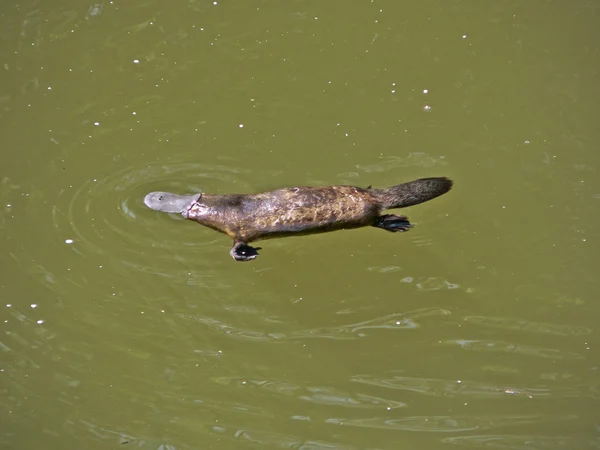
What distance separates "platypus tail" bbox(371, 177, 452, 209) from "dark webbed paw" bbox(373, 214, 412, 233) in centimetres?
7

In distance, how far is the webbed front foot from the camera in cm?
393

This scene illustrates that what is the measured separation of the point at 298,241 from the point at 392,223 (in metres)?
0.61

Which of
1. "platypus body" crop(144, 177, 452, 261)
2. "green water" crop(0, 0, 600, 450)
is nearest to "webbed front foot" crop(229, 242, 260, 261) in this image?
"platypus body" crop(144, 177, 452, 261)

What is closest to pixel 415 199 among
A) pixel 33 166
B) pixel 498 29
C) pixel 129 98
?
pixel 498 29

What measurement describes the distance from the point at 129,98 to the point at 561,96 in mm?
3084

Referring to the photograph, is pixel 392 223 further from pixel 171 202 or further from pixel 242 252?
pixel 171 202

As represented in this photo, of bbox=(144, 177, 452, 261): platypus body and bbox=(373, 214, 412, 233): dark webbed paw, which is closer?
bbox=(144, 177, 452, 261): platypus body

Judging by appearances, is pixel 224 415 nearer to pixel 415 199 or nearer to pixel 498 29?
pixel 415 199

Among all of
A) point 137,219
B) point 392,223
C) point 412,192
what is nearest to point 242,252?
point 137,219

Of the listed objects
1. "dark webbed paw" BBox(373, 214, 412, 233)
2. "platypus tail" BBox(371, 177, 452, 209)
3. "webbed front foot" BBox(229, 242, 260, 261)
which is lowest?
"webbed front foot" BBox(229, 242, 260, 261)

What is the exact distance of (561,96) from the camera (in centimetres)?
479

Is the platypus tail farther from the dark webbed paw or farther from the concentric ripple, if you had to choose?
the concentric ripple

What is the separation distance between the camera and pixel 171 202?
4.24 metres

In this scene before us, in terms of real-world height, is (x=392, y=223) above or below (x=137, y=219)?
below
